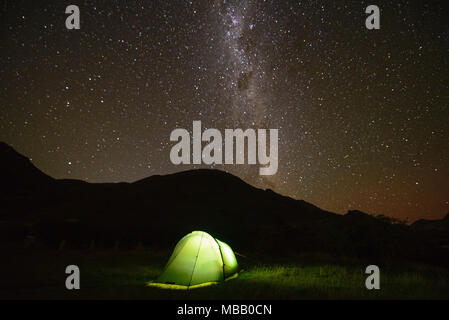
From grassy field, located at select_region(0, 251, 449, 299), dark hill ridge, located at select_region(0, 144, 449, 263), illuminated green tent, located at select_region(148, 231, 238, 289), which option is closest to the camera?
grassy field, located at select_region(0, 251, 449, 299)

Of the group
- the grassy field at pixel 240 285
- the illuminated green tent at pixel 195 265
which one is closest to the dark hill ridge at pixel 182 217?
the grassy field at pixel 240 285

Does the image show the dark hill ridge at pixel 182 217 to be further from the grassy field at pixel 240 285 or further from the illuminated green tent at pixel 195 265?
the illuminated green tent at pixel 195 265

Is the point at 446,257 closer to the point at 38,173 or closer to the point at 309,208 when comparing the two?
the point at 309,208

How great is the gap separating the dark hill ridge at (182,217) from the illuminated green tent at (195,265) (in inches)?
552

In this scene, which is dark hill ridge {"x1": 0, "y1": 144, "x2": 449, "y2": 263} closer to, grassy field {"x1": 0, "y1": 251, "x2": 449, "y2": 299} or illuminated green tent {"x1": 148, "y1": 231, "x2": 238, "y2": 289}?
grassy field {"x1": 0, "y1": 251, "x2": 449, "y2": 299}

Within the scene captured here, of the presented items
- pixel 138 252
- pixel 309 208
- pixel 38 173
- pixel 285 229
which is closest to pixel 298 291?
pixel 138 252

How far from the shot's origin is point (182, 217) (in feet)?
311

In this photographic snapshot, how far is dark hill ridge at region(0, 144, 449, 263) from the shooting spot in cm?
2378

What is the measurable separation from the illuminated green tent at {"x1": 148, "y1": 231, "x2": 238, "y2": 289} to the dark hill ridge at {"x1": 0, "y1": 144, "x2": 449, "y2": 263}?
14013 millimetres

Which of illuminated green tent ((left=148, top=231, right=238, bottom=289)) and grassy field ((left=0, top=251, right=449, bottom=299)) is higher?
illuminated green tent ((left=148, top=231, right=238, bottom=289))

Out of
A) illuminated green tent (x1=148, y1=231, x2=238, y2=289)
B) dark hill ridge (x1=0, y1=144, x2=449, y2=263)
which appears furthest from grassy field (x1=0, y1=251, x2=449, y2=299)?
dark hill ridge (x1=0, y1=144, x2=449, y2=263)

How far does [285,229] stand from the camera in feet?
104

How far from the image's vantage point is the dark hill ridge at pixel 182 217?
78.0 feet

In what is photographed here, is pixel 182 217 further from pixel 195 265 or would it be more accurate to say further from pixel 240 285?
pixel 240 285
